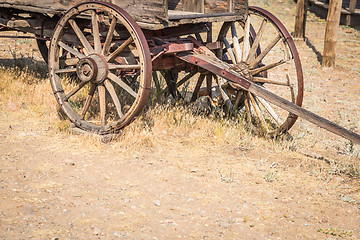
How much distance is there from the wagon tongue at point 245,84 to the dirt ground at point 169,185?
0.54 meters

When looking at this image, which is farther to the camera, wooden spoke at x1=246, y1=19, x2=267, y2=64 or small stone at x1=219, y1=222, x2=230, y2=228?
wooden spoke at x1=246, y1=19, x2=267, y2=64

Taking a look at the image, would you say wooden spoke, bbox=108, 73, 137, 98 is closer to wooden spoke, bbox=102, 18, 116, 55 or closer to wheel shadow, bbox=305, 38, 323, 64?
wooden spoke, bbox=102, 18, 116, 55

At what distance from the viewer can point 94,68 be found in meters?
4.29

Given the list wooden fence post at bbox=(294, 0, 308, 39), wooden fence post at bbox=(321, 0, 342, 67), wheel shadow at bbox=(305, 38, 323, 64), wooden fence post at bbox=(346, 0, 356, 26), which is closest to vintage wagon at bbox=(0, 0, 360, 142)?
wooden fence post at bbox=(321, 0, 342, 67)

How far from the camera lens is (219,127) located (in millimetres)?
4969

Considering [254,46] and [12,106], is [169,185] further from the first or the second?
[12,106]

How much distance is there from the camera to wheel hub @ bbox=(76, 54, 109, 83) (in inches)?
170

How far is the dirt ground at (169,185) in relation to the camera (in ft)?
Result: 10.3

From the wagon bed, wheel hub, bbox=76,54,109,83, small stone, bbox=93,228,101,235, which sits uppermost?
the wagon bed

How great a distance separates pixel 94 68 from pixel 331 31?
247 inches

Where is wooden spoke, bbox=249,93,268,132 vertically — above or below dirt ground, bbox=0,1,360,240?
above

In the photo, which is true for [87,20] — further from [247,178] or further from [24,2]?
[247,178]

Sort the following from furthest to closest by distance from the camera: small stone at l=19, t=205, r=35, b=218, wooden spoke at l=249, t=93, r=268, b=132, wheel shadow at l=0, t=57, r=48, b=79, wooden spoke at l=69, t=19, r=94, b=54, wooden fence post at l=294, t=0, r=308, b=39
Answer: wooden fence post at l=294, t=0, r=308, b=39
wheel shadow at l=0, t=57, r=48, b=79
wooden spoke at l=249, t=93, r=268, b=132
wooden spoke at l=69, t=19, r=94, b=54
small stone at l=19, t=205, r=35, b=218

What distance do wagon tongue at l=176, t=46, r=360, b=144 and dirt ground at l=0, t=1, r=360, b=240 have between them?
543 millimetres
